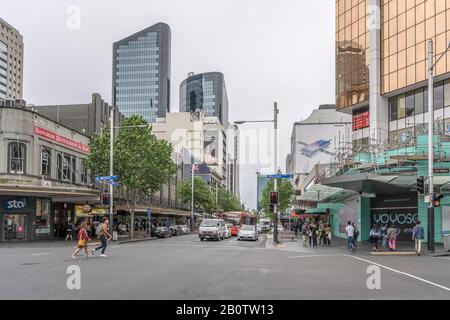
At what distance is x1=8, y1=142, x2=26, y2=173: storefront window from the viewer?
40344 millimetres

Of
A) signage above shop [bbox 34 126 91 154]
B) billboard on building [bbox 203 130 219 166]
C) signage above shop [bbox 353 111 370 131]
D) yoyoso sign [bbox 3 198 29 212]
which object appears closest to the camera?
yoyoso sign [bbox 3 198 29 212]

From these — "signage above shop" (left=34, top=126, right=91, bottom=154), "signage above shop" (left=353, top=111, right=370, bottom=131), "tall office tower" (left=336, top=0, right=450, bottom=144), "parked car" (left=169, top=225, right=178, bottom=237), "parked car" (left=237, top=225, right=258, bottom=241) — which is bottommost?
"parked car" (left=169, top=225, right=178, bottom=237)

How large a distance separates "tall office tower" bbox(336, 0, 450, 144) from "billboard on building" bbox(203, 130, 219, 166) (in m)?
108

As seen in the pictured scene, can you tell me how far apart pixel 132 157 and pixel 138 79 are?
156m

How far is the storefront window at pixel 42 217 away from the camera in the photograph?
42616 mm

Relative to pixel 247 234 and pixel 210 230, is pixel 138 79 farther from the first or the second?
pixel 210 230

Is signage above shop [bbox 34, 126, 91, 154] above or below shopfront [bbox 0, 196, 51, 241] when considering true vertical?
above

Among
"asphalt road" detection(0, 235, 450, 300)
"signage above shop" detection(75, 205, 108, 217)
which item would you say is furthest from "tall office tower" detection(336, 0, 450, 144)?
"asphalt road" detection(0, 235, 450, 300)

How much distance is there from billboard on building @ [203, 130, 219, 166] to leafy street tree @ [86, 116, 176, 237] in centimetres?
11669

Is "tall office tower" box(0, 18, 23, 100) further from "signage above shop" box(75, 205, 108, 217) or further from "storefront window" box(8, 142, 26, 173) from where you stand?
"storefront window" box(8, 142, 26, 173)

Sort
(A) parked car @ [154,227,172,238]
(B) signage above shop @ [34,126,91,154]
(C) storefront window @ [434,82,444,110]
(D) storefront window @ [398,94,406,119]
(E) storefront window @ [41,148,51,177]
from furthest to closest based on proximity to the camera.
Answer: (A) parked car @ [154,227,172,238]
(D) storefront window @ [398,94,406,119]
(C) storefront window @ [434,82,444,110]
(E) storefront window @ [41,148,51,177]
(B) signage above shop @ [34,126,91,154]

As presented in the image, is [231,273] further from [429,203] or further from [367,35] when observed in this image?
[367,35]

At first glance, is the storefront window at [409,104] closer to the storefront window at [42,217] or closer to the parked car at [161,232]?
the parked car at [161,232]

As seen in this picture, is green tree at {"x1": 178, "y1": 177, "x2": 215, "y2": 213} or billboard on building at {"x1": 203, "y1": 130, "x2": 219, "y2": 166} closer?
green tree at {"x1": 178, "y1": 177, "x2": 215, "y2": 213}
